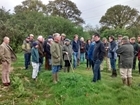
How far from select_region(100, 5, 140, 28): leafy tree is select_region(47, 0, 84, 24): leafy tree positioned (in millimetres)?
7122

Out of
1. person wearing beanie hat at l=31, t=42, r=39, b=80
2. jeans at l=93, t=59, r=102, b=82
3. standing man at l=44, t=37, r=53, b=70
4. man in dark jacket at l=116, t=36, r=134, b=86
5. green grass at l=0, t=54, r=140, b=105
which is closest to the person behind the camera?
green grass at l=0, t=54, r=140, b=105

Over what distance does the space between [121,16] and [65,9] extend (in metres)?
13.1

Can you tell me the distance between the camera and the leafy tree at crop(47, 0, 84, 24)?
65.6m

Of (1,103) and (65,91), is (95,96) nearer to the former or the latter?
(65,91)

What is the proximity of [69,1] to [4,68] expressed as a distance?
56.1 m

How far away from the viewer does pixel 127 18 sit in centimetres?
6775

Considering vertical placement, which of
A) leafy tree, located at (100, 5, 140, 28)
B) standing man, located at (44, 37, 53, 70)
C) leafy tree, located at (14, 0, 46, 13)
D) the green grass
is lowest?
the green grass

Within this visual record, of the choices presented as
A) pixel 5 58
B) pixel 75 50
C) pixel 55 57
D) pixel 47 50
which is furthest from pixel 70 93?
pixel 75 50

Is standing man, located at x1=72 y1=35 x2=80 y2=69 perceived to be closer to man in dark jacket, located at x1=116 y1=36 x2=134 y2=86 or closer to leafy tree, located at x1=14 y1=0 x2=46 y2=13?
man in dark jacket, located at x1=116 y1=36 x2=134 y2=86

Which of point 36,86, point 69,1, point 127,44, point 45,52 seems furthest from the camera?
point 69,1

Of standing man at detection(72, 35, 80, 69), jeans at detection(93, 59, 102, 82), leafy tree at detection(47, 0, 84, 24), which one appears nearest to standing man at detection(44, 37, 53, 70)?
standing man at detection(72, 35, 80, 69)

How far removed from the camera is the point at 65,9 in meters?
67.2

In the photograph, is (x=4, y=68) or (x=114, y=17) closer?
(x=4, y=68)

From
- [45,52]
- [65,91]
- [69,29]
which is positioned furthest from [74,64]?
[69,29]
